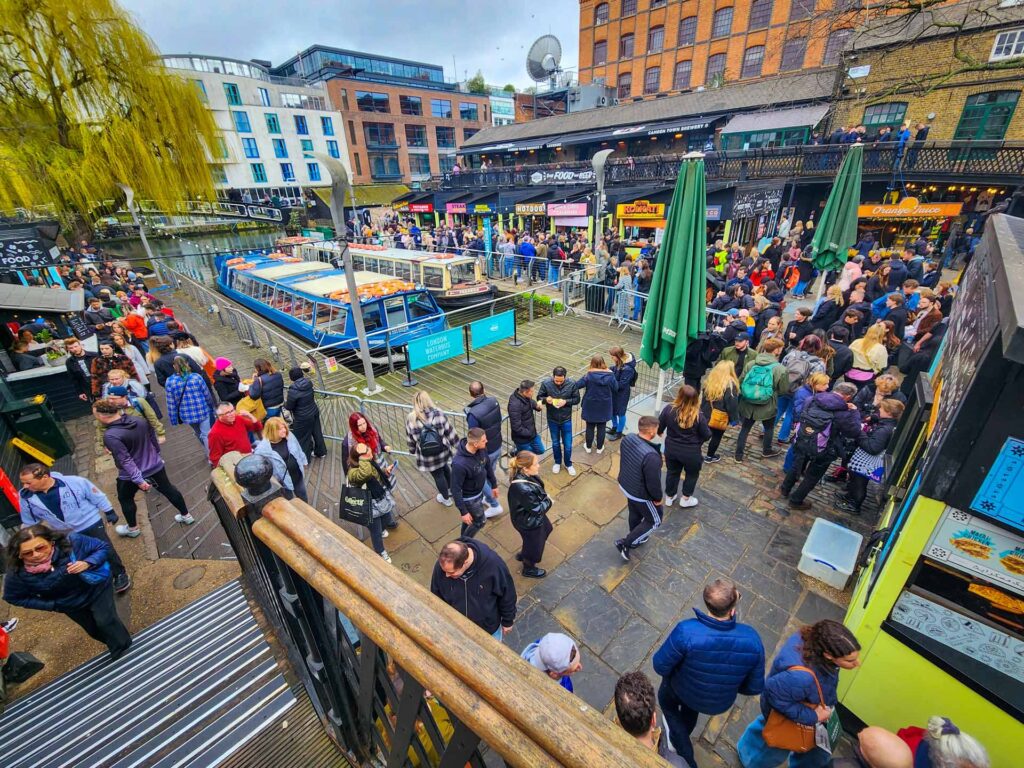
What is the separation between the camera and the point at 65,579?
10.4 ft

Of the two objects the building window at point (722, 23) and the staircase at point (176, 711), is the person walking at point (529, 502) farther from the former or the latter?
the building window at point (722, 23)

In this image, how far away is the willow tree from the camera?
1432cm

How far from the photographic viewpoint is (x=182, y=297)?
1831 centimetres

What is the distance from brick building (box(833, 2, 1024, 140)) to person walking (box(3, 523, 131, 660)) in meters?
22.8

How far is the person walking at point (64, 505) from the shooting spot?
3693 mm

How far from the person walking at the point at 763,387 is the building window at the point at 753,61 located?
3298cm

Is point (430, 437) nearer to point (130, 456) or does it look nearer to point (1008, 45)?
point (130, 456)

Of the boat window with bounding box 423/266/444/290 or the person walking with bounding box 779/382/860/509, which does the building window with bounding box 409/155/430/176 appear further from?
the person walking with bounding box 779/382/860/509

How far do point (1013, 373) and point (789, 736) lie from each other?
2.28 meters

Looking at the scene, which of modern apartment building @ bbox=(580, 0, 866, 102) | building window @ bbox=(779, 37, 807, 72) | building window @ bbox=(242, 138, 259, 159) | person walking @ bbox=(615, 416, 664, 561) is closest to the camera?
person walking @ bbox=(615, 416, 664, 561)

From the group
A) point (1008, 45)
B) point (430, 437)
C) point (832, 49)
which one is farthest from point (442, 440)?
point (832, 49)

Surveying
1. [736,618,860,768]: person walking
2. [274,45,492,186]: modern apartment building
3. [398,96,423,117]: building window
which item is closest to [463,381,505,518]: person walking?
[736,618,860,768]: person walking

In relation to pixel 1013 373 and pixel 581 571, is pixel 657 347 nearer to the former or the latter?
pixel 581 571

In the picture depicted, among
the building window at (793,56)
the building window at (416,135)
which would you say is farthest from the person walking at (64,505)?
the building window at (416,135)
